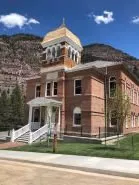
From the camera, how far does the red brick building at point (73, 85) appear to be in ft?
94.2

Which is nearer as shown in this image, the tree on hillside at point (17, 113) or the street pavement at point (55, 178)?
the street pavement at point (55, 178)

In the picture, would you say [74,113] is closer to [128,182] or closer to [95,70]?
[95,70]

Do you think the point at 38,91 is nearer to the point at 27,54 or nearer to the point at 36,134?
the point at 36,134

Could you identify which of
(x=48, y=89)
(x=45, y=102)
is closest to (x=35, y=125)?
(x=45, y=102)

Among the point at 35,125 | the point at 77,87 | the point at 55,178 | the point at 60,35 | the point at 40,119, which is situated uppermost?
the point at 60,35

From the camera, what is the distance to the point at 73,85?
30.3 metres

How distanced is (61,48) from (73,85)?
18.4ft

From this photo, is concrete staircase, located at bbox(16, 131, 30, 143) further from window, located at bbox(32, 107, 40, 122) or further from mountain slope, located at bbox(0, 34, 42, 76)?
mountain slope, located at bbox(0, 34, 42, 76)

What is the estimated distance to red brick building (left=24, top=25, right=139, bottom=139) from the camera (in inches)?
1131

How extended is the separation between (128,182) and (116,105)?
11376mm

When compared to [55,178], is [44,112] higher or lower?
higher

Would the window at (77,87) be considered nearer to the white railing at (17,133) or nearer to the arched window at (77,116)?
the arched window at (77,116)

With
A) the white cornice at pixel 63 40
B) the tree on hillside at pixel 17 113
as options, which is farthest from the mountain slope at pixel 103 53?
the white cornice at pixel 63 40

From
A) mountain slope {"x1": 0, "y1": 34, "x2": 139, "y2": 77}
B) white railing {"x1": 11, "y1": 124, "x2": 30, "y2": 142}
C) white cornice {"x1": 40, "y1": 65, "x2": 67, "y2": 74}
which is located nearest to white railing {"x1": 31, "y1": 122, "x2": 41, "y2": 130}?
white railing {"x1": 11, "y1": 124, "x2": 30, "y2": 142}
